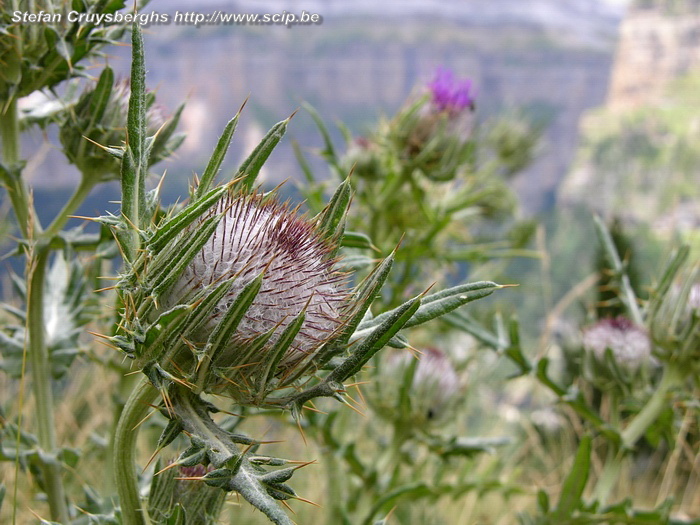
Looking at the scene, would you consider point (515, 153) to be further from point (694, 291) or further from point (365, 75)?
point (365, 75)

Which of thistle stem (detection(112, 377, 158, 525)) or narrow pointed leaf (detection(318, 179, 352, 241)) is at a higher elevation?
narrow pointed leaf (detection(318, 179, 352, 241))

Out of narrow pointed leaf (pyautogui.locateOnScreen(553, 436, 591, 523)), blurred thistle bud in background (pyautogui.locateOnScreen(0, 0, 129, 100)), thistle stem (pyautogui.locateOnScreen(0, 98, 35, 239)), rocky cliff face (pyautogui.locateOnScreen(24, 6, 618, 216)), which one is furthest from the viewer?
rocky cliff face (pyautogui.locateOnScreen(24, 6, 618, 216))

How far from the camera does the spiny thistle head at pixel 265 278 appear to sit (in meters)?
1.10

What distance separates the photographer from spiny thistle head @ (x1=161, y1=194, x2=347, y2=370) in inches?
43.5

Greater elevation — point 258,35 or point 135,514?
point 258,35

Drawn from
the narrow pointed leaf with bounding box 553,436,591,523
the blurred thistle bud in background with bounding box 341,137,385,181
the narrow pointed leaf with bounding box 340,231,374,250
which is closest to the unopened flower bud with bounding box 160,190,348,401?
the narrow pointed leaf with bounding box 340,231,374,250

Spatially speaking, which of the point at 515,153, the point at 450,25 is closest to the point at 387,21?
the point at 450,25

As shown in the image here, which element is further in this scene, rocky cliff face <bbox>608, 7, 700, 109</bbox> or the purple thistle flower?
rocky cliff face <bbox>608, 7, 700, 109</bbox>

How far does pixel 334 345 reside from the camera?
117 centimetres

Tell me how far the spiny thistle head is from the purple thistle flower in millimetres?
2150

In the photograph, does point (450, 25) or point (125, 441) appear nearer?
point (125, 441)

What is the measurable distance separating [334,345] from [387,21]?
207 ft

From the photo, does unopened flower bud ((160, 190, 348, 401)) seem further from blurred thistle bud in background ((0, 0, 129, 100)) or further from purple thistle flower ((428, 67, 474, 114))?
purple thistle flower ((428, 67, 474, 114))

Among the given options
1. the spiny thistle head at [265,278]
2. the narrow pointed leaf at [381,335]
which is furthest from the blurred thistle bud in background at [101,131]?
the narrow pointed leaf at [381,335]
